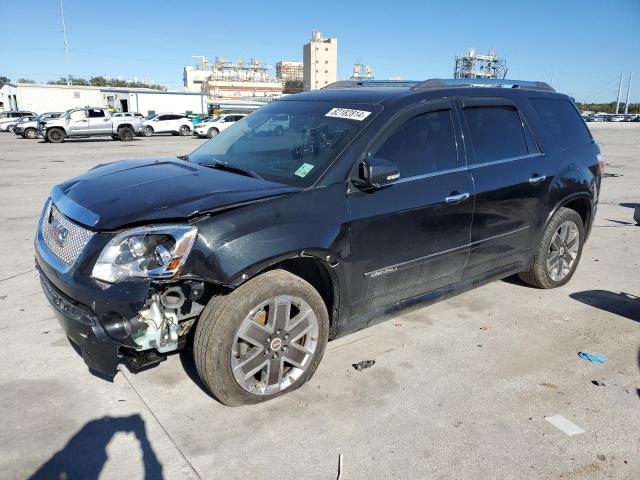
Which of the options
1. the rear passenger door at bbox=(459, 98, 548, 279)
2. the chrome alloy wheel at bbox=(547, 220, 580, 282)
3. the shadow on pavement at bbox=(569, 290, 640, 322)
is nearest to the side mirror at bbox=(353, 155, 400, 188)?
the rear passenger door at bbox=(459, 98, 548, 279)

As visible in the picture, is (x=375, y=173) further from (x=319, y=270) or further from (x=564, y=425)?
(x=564, y=425)

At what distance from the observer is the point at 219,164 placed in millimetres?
3654

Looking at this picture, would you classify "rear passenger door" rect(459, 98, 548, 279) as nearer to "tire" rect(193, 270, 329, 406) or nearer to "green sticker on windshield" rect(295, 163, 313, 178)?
"green sticker on windshield" rect(295, 163, 313, 178)

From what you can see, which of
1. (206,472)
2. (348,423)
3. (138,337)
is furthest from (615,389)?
(138,337)

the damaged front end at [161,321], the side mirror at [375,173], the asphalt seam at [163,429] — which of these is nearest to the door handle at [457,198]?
the side mirror at [375,173]

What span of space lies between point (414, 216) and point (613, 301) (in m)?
2.74

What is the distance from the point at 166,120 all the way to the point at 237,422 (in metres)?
35.7

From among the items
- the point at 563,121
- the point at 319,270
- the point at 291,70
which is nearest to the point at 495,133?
the point at 563,121

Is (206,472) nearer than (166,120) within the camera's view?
Yes

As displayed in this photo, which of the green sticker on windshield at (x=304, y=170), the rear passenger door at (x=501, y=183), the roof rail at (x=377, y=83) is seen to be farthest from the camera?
the roof rail at (x=377, y=83)

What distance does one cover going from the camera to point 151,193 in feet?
9.61

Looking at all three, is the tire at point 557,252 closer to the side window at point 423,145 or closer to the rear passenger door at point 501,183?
the rear passenger door at point 501,183

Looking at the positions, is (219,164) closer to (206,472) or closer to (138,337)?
(138,337)

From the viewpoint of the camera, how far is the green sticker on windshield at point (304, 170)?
10.5 ft
